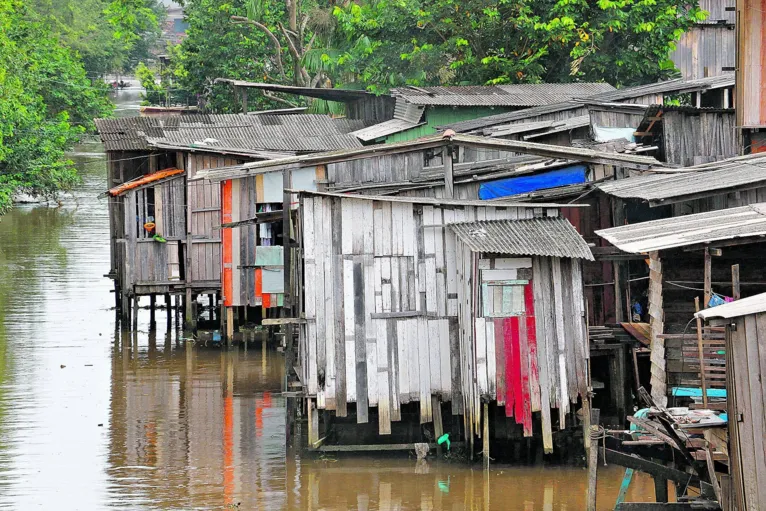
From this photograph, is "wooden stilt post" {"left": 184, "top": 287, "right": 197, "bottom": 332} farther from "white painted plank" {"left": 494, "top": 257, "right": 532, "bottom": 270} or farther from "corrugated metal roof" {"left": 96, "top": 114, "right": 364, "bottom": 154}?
"white painted plank" {"left": 494, "top": 257, "right": 532, "bottom": 270}

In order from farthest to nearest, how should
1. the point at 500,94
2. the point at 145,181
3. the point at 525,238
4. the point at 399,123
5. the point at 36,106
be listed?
1. the point at 36,106
2. the point at 500,94
3. the point at 399,123
4. the point at 145,181
5. the point at 525,238

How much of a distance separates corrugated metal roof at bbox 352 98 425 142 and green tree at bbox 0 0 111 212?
11.9 metres

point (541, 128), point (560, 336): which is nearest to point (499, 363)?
point (560, 336)

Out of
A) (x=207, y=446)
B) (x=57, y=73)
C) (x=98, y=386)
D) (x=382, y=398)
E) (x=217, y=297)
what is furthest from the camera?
(x=57, y=73)

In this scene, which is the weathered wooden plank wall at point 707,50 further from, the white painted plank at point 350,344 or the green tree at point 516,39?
the white painted plank at point 350,344

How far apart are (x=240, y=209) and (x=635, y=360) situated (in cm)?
942

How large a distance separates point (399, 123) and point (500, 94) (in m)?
2.44

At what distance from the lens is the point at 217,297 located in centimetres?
2677

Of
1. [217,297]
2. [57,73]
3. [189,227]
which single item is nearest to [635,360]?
[189,227]

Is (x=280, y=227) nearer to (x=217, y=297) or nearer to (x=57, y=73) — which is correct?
(x=217, y=297)

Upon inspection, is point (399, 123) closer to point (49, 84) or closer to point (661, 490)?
point (661, 490)

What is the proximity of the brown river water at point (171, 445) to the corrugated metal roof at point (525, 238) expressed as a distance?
9.43 feet

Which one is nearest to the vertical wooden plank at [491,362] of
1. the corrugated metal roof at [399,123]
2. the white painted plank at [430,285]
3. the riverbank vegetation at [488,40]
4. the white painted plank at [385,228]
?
the white painted plank at [430,285]

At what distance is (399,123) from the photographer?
84.1ft
